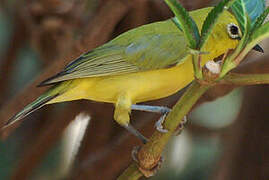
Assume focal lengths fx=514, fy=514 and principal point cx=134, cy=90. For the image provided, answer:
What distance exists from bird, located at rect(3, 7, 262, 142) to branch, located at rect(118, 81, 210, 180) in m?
0.17

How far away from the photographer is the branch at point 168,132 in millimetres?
536

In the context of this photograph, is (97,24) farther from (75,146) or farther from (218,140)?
(218,140)

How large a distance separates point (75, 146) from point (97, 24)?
32 centimetres

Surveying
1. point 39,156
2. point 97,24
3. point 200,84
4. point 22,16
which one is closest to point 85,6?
point 22,16

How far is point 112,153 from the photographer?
112 cm

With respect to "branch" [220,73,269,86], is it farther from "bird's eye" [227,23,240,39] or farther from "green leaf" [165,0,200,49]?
"bird's eye" [227,23,240,39]

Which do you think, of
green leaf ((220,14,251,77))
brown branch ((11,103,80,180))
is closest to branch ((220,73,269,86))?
green leaf ((220,14,251,77))

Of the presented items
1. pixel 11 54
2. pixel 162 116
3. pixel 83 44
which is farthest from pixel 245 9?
pixel 11 54

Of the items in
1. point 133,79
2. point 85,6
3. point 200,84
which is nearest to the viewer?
point 200,84

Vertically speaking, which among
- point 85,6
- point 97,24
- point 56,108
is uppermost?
point 97,24

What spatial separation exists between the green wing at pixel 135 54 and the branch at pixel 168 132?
238 millimetres

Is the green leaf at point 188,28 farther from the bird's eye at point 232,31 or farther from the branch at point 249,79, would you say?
the bird's eye at point 232,31

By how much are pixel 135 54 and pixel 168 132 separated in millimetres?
346

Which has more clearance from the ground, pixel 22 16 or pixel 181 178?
pixel 22 16
